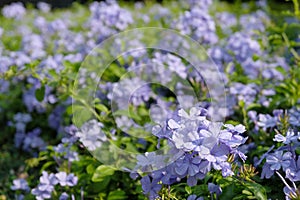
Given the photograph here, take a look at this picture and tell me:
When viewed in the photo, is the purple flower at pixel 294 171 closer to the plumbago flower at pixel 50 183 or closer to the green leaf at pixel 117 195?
the green leaf at pixel 117 195

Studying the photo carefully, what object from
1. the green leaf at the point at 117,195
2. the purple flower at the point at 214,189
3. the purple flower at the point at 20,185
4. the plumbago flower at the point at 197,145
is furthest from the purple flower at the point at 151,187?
the purple flower at the point at 20,185

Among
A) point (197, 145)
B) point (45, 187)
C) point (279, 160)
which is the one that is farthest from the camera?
point (45, 187)

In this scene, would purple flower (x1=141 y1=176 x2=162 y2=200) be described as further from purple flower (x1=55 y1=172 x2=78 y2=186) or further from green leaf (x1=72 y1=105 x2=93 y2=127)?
green leaf (x1=72 y1=105 x2=93 y2=127)

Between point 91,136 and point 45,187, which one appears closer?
point 45,187

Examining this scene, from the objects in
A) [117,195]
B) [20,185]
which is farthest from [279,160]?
[20,185]

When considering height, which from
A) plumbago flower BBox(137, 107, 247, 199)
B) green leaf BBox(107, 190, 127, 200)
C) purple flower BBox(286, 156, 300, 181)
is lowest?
green leaf BBox(107, 190, 127, 200)

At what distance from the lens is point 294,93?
238cm

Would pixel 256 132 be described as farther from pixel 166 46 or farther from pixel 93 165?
pixel 166 46

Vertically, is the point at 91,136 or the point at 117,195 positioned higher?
the point at 91,136

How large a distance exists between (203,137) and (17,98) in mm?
2117

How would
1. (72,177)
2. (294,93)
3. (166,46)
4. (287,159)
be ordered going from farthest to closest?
(166,46)
(294,93)
(72,177)
(287,159)

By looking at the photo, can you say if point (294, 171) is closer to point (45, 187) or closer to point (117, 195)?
point (117, 195)

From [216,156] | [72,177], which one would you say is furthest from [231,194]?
[72,177]

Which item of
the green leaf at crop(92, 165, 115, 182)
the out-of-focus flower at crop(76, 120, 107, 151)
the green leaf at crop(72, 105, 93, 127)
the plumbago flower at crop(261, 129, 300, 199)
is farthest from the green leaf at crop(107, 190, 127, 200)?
the plumbago flower at crop(261, 129, 300, 199)
